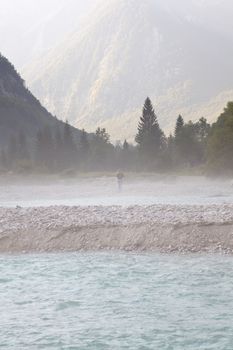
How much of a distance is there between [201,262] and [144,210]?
44.2 feet

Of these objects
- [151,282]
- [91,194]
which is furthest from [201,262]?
[91,194]

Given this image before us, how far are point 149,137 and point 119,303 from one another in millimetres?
112300

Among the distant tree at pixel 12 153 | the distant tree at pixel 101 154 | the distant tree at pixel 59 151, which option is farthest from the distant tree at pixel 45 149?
the distant tree at pixel 101 154

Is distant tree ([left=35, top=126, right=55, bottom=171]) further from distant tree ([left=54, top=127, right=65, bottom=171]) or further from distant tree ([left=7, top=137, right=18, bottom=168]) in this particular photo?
distant tree ([left=7, top=137, right=18, bottom=168])

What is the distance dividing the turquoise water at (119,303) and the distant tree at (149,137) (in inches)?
3991

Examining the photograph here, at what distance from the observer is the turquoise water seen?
13.8 meters

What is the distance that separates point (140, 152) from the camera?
5059 inches

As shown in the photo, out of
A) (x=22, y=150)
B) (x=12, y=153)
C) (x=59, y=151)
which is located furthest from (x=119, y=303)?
(x=22, y=150)

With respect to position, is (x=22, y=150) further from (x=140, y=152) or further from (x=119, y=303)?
(x=119, y=303)

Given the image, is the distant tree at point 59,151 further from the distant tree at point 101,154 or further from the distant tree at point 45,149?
the distant tree at point 101,154

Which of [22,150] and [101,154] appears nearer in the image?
[101,154]

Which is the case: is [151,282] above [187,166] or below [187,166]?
below

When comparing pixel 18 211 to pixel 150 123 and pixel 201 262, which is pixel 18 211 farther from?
pixel 150 123

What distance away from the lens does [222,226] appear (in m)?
28.2
